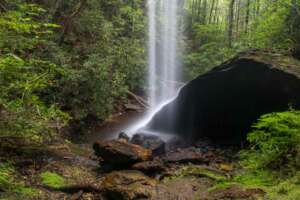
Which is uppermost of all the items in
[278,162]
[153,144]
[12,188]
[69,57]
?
[69,57]

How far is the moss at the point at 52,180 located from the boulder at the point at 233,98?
6.16 meters

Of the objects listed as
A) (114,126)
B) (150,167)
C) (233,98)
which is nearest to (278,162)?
(150,167)

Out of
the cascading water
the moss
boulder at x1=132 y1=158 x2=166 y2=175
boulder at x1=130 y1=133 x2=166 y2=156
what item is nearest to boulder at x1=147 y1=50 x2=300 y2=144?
boulder at x1=130 y1=133 x2=166 y2=156

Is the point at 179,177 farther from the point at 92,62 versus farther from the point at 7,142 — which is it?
the point at 92,62

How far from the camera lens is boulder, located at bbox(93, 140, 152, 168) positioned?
8258 millimetres

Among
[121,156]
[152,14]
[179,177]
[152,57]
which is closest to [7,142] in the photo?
[121,156]

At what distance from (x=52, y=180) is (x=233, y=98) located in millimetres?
7760

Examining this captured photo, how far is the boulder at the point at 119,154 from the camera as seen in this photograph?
826 cm

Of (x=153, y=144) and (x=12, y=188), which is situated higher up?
(x=12, y=188)

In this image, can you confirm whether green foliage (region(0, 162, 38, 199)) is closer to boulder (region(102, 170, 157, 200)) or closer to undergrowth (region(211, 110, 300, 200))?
boulder (region(102, 170, 157, 200))

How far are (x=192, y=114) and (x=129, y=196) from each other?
8156 mm

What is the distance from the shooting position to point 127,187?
6.44 meters

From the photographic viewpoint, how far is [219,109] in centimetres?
1270

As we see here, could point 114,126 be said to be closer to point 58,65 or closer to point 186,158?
point 58,65
